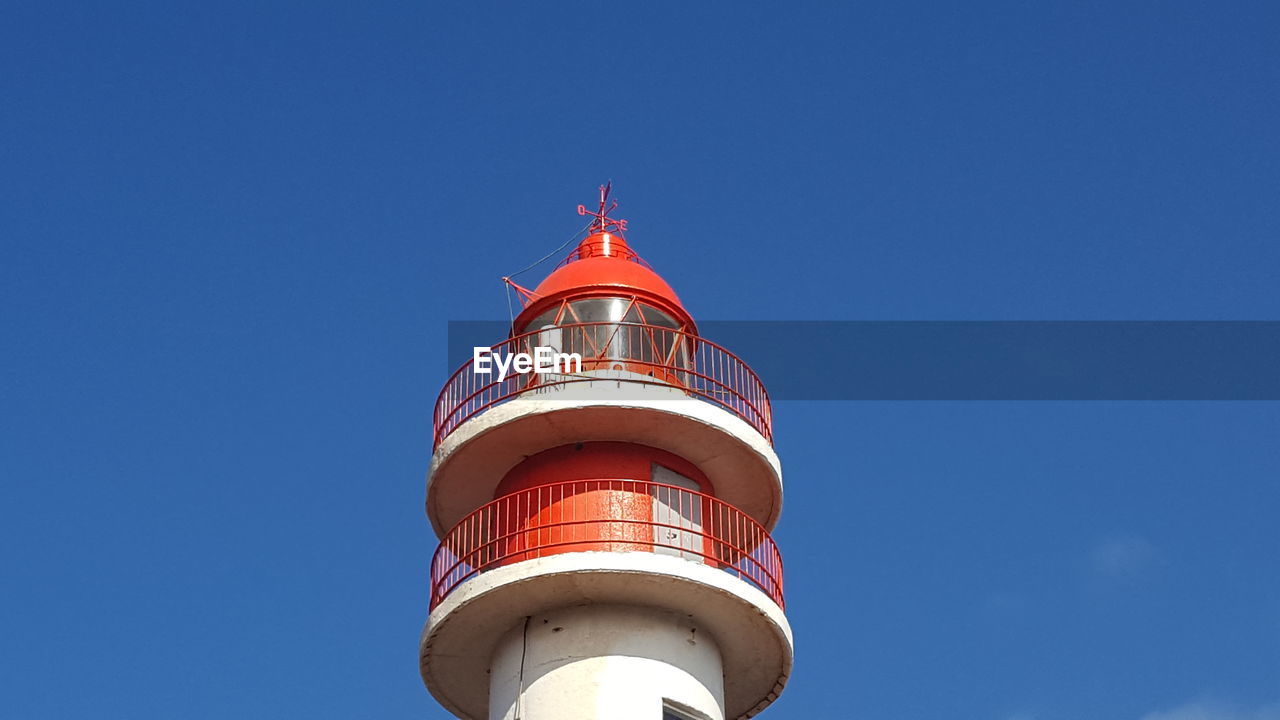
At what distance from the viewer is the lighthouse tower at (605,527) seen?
21.9 metres

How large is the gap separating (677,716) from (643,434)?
4100 millimetres

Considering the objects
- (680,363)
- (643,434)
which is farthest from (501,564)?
(680,363)

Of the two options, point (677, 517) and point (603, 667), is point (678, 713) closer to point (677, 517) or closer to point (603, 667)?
point (603, 667)

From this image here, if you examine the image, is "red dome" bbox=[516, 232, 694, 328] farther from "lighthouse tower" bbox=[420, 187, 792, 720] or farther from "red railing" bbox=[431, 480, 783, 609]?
"red railing" bbox=[431, 480, 783, 609]

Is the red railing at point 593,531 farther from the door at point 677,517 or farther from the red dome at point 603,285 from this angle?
the red dome at point 603,285

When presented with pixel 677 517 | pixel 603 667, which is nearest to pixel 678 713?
pixel 603 667

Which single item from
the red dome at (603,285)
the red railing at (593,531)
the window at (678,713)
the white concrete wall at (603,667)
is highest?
the red dome at (603,285)

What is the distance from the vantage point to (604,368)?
2430cm

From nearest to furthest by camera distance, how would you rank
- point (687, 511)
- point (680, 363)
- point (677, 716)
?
point (677, 716) → point (687, 511) → point (680, 363)

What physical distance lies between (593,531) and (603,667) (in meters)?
1.92

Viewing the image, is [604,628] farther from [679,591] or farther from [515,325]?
[515,325]

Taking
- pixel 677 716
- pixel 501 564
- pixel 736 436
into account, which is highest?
pixel 736 436

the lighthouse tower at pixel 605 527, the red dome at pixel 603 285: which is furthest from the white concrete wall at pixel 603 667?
the red dome at pixel 603 285

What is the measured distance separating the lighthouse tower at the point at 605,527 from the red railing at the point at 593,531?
31mm
